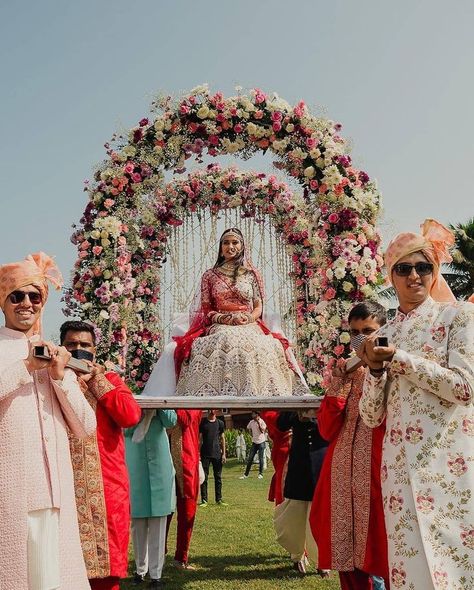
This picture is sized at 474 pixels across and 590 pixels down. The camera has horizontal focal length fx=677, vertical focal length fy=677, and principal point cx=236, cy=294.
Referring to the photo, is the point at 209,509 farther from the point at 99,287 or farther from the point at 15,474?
the point at 15,474

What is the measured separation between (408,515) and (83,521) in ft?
5.59

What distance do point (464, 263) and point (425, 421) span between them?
23794mm

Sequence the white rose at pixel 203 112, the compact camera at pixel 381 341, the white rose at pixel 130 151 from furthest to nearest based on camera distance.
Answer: the white rose at pixel 130 151 < the white rose at pixel 203 112 < the compact camera at pixel 381 341

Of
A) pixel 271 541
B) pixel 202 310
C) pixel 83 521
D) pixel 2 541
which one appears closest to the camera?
pixel 2 541

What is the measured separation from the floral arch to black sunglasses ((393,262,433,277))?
3077mm

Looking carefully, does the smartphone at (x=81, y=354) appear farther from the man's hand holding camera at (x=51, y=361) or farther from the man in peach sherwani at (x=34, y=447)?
the man's hand holding camera at (x=51, y=361)

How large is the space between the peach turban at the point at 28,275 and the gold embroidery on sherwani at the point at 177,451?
139 inches

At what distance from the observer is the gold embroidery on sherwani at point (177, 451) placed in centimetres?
658

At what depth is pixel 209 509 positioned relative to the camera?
11.1 metres

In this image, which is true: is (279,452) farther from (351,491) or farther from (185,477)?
(351,491)

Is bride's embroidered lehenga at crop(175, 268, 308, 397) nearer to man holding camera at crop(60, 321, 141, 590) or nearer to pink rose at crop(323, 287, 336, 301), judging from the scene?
pink rose at crop(323, 287, 336, 301)

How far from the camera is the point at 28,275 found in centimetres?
324

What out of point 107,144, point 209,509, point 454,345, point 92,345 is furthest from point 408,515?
point 209,509

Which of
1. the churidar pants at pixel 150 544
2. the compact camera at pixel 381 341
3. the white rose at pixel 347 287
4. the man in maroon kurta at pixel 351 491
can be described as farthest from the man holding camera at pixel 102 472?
the white rose at pixel 347 287
